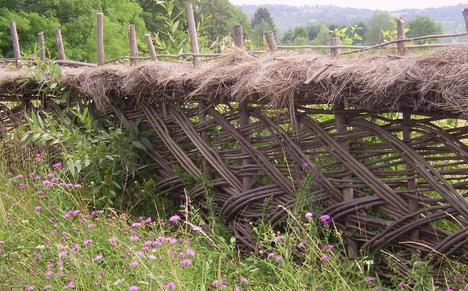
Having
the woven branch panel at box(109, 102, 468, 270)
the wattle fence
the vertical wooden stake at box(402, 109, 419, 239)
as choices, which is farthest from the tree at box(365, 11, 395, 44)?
the vertical wooden stake at box(402, 109, 419, 239)

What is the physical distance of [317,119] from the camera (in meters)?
4.38

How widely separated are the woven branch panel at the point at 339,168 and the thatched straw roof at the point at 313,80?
0.20m

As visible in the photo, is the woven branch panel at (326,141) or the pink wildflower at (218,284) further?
the woven branch panel at (326,141)

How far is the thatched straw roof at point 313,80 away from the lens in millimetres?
3201

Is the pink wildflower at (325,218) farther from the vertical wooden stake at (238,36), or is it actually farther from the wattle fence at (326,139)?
the vertical wooden stake at (238,36)

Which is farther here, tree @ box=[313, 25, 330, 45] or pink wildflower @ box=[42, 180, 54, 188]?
tree @ box=[313, 25, 330, 45]

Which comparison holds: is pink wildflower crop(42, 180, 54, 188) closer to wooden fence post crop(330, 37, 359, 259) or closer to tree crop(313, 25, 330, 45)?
wooden fence post crop(330, 37, 359, 259)

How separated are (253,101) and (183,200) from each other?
1.34m

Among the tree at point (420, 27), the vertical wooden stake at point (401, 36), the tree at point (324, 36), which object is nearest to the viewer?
the vertical wooden stake at point (401, 36)

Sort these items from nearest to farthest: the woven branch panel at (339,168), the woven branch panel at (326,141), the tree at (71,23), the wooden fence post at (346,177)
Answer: the woven branch panel at (326,141) → the woven branch panel at (339,168) → the wooden fence post at (346,177) → the tree at (71,23)

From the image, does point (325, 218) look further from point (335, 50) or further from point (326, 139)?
point (335, 50)

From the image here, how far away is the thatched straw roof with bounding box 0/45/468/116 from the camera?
10.5ft

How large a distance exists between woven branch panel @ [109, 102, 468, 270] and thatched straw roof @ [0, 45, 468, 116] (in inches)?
8.0

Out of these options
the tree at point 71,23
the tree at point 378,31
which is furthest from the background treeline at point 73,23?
the tree at point 378,31
